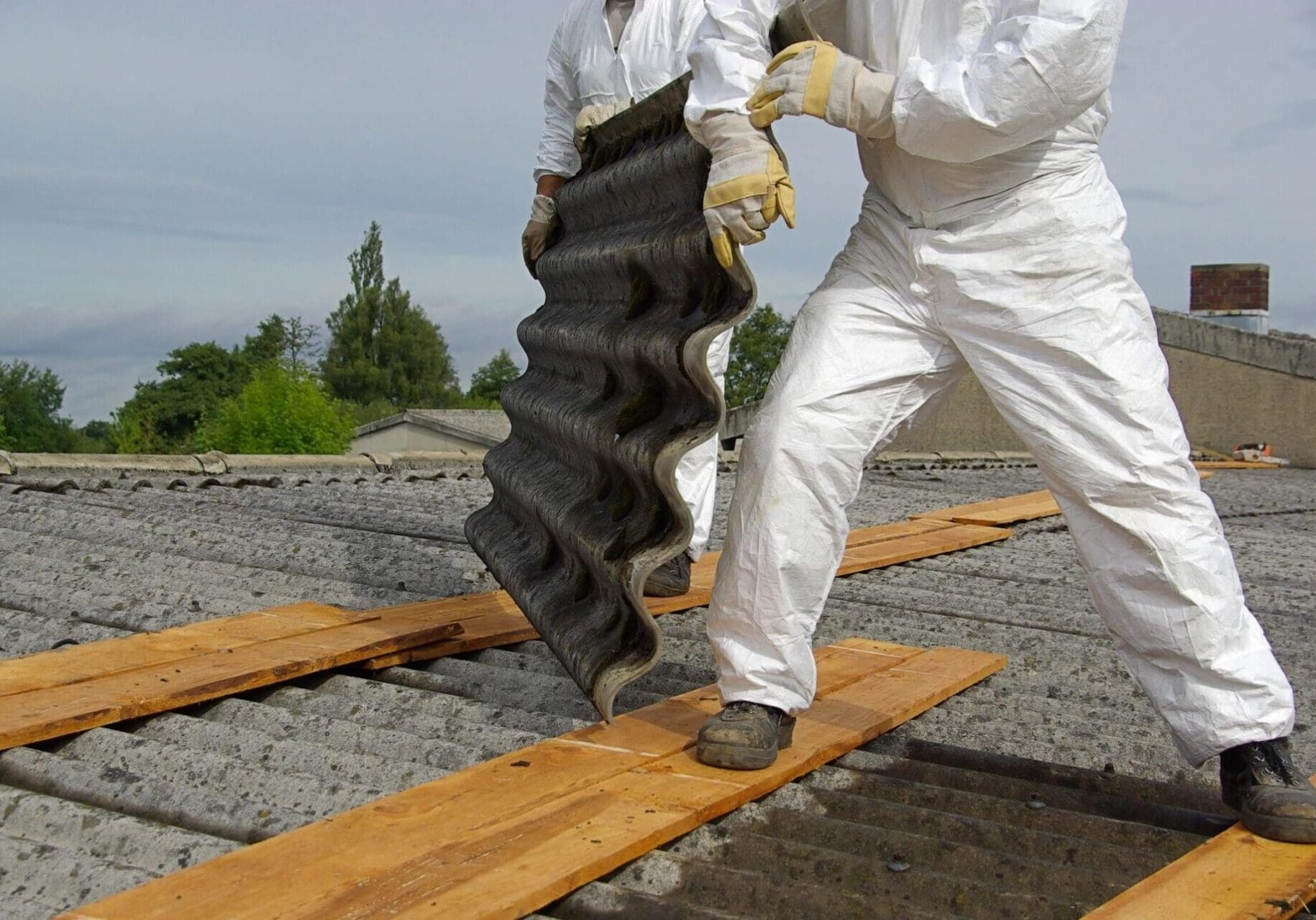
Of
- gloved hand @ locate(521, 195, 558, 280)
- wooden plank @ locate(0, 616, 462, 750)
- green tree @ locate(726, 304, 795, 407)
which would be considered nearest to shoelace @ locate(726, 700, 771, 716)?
wooden plank @ locate(0, 616, 462, 750)

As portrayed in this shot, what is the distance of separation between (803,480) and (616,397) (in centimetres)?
50

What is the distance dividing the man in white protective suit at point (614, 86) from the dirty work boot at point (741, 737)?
1.41 metres

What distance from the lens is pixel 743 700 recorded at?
2344 mm

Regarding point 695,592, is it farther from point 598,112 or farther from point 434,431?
point 434,431

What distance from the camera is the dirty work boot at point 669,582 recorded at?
373cm

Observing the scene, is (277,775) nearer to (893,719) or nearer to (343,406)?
(893,719)

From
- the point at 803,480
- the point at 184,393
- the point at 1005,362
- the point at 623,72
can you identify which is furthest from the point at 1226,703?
the point at 184,393

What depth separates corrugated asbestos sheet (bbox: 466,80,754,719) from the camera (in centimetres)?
231

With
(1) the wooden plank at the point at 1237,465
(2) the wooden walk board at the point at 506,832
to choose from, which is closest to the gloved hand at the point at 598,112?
(2) the wooden walk board at the point at 506,832

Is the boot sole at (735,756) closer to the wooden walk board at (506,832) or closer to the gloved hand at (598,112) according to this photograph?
the wooden walk board at (506,832)

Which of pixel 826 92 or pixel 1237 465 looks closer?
pixel 826 92

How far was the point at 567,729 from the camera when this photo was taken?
8.34 feet

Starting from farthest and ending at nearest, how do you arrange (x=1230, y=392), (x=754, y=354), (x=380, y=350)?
(x=380, y=350) → (x=754, y=354) → (x=1230, y=392)

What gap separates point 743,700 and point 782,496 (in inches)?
14.0
